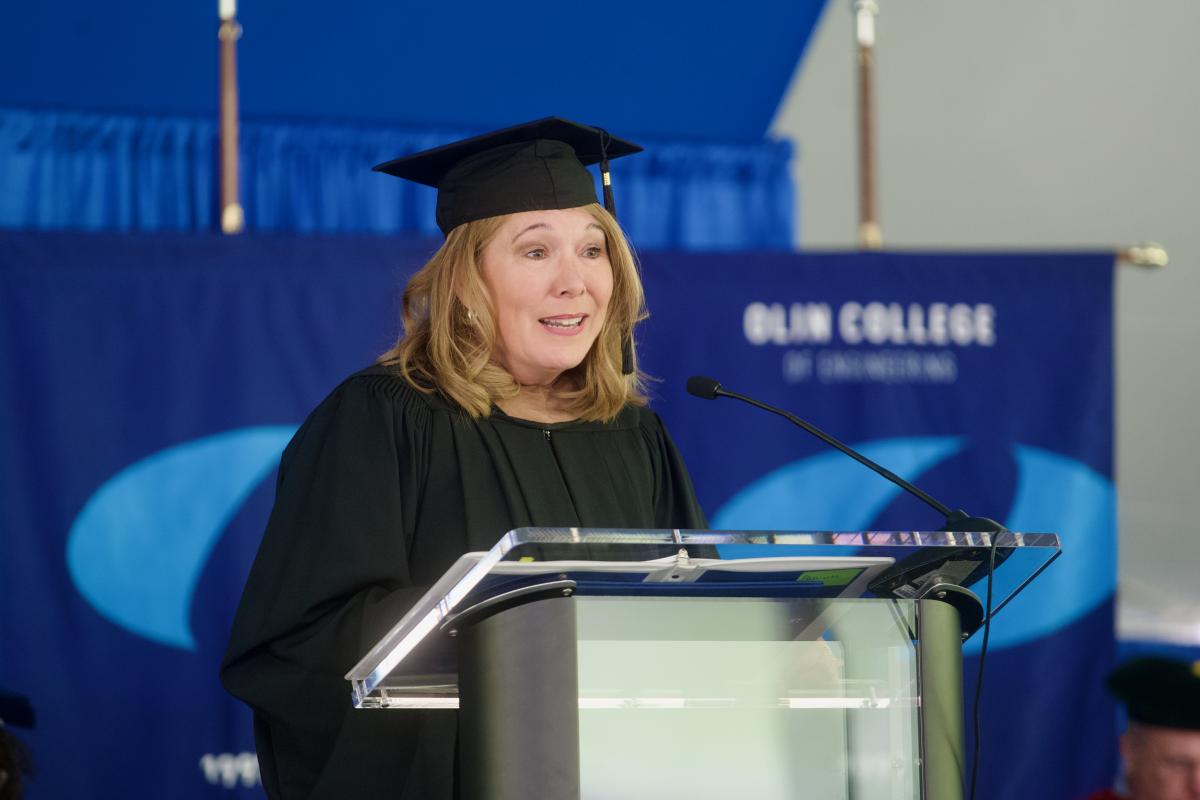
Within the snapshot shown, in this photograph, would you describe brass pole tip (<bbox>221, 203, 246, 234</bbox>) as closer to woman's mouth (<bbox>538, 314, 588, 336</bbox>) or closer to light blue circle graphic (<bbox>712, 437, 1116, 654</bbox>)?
light blue circle graphic (<bbox>712, 437, 1116, 654</bbox>)

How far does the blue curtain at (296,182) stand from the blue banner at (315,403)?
1.74 m

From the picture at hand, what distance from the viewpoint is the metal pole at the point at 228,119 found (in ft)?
12.7

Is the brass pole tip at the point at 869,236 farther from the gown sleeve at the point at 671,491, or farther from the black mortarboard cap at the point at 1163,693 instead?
the gown sleeve at the point at 671,491

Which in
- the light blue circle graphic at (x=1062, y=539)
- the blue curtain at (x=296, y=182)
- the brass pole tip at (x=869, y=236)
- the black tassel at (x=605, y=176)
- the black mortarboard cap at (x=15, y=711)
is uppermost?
the blue curtain at (x=296, y=182)

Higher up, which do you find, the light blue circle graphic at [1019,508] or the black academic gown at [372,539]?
the black academic gown at [372,539]

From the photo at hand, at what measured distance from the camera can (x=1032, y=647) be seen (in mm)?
3699

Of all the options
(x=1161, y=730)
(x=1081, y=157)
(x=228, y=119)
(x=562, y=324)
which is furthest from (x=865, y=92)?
(x=562, y=324)

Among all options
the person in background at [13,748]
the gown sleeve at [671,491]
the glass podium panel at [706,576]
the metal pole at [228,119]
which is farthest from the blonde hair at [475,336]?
the metal pole at [228,119]

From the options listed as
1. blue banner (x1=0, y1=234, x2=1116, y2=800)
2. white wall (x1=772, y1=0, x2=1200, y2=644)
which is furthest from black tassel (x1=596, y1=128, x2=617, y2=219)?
white wall (x1=772, y1=0, x2=1200, y2=644)

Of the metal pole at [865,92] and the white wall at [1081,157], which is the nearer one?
the metal pole at [865,92]

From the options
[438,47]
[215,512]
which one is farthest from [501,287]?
[438,47]

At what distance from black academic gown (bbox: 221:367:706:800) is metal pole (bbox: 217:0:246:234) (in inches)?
73.5

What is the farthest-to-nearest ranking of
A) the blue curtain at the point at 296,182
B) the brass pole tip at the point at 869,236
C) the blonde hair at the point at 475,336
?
the blue curtain at the point at 296,182, the brass pole tip at the point at 869,236, the blonde hair at the point at 475,336

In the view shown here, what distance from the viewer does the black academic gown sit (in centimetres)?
182
